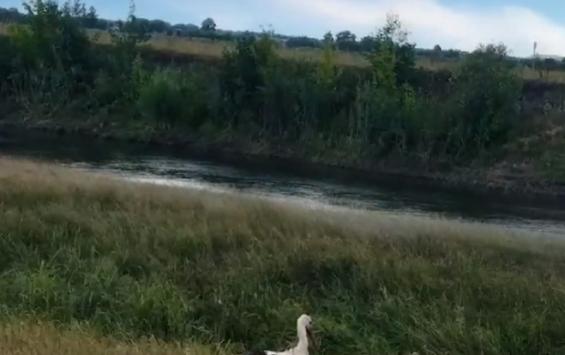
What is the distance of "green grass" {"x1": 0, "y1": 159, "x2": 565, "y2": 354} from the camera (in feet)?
47.4

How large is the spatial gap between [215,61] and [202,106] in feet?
28.5

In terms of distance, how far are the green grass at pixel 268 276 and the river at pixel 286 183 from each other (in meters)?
16.0

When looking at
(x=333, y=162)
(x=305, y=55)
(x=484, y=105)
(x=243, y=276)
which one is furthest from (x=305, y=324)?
(x=305, y=55)

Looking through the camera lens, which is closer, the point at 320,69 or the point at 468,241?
the point at 468,241

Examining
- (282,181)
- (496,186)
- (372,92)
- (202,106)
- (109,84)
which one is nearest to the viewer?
(282,181)

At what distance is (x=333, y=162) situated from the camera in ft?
184

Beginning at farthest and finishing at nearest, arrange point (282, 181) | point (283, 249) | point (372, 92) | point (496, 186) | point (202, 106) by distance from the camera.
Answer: point (202, 106)
point (372, 92)
point (496, 186)
point (282, 181)
point (283, 249)

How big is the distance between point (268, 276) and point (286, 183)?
26.4 m

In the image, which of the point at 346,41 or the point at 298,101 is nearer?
the point at 298,101

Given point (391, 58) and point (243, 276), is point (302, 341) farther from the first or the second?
point (391, 58)

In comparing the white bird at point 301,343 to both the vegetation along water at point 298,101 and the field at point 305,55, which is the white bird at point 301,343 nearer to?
the vegetation along water at point 298,101

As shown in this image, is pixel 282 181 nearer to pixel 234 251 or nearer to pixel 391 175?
pixel 391 175

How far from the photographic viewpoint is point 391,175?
53.0 metres

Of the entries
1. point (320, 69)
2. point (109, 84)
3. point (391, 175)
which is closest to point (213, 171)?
point (391, 175)
